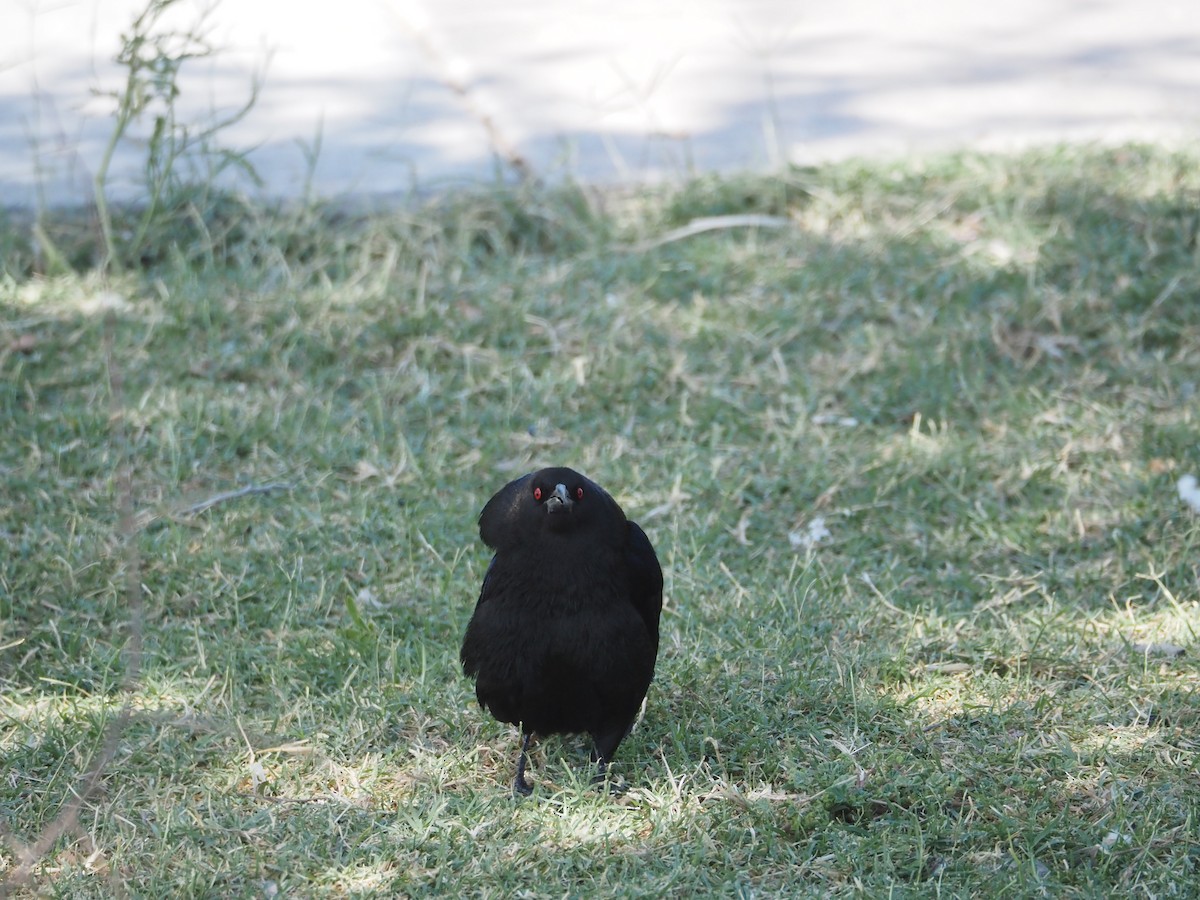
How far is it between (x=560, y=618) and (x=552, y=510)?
0.27 m

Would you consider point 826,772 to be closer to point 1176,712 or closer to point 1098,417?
point 1176,712

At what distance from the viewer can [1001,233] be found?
6.38m

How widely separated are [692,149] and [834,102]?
104 cm

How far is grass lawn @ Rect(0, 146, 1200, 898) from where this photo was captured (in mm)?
3342

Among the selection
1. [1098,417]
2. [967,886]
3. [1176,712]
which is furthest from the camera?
[1098,417]

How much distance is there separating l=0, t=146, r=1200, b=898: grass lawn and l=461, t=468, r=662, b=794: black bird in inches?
10.0

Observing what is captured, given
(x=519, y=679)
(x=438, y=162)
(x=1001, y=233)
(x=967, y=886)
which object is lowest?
(x=967, y=886)

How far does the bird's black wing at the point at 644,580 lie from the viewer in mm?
3566

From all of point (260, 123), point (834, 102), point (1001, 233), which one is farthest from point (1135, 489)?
point (260, 123)

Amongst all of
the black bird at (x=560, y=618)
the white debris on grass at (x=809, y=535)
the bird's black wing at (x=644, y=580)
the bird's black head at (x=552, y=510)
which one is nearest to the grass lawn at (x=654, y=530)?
the white debris on grass at (x=809, y=535)

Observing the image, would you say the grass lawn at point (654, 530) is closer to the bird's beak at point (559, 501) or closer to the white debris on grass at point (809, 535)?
the white debris on grass at point (809, 535)

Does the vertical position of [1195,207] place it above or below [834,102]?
below

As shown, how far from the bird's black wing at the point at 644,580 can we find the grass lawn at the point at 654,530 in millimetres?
375

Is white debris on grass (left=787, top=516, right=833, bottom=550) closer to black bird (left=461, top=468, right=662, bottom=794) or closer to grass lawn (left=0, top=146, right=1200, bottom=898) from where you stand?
grass lawn (left=0, top=146, right=1200, bottom=898)
